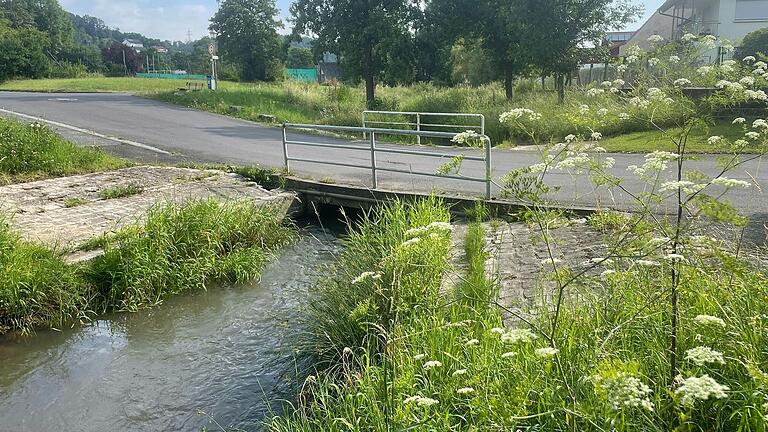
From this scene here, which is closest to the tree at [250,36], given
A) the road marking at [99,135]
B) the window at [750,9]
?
the road marking at [99,135]

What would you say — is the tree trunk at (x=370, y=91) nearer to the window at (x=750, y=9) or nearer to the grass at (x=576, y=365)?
the grass at (x=576, y=365)

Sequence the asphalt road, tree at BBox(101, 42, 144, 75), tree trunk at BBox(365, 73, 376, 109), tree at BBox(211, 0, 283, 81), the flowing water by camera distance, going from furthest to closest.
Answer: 1. tree at BBox(101, 42, 144, 75)
2. tree at BBox(211, 0, 283, 81)
3. tree trunk at BBox(365, 73, 376, 109)
4. the asphalt road
5. the flowing water

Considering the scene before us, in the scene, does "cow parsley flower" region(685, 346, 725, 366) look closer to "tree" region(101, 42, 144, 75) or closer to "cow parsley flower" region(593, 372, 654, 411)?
"cow parsley flower" region(593, 372, 654, 411)

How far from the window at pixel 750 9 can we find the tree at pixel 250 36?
31.7 m

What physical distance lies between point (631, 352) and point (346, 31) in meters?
24.3

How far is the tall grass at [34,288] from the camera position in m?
7.04

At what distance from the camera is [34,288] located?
7211mm

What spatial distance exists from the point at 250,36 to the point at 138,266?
1718 inches

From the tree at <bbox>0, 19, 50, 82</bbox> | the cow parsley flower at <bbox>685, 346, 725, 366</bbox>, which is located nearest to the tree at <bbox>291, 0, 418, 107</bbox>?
the cow parsley flower at <bbox>685, 346, 725, 366</bbox>

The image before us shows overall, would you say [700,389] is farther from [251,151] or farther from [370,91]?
[370,91]

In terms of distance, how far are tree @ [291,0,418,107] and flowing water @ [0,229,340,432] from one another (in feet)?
61.1

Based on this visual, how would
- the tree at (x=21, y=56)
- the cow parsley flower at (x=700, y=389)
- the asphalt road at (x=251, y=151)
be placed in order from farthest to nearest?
1. the tree at (x=21, y=56)
2. the asphalt road at (x=251, y=151)
3. the cow parsley flower at (x=700, y=389)

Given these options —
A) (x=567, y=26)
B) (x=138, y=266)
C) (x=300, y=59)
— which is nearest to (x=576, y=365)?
(x=138, y=266)

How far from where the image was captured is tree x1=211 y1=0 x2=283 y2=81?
4850cm
